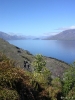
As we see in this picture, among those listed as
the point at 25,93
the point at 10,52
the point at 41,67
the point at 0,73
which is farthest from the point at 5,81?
the point at 10,52

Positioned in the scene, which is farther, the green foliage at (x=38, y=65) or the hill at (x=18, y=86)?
the green foliage at (x=38, y=65)

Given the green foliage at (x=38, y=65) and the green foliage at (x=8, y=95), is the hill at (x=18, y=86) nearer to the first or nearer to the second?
the green foliage at (x=8, y=95)

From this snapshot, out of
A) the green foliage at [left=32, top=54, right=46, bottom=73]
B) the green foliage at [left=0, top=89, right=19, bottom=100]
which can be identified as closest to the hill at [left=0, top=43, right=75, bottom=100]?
the green foliage at [left=0, top=89, right=19, bottom=100]

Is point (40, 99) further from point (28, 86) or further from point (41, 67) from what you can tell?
point (41, 67)

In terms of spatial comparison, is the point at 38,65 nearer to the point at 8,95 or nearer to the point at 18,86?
the point at 18,86

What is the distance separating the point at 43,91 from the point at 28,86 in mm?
1259

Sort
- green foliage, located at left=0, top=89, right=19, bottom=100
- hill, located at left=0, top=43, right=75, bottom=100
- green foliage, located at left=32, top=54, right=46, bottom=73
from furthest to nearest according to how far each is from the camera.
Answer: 1. green foliage, located at left=32, top=54, right=46, bottom=73
2. hill, located at left=0, top=43, right=75, bottom=100
3. green foliage, located at left=0, top=89, right=19, bottom=100

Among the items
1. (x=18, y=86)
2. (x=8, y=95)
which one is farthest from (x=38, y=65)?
(x=8, y=95)

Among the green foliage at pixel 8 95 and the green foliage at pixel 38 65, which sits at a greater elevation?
the green foliage at pixel 8 95

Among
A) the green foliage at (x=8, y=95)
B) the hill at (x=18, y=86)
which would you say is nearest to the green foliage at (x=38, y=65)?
the hill at (x=18, y=86)

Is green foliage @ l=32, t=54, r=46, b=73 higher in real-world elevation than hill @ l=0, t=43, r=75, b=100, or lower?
lower

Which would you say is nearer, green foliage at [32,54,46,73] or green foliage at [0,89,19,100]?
green foliage at [0,89,19,100]

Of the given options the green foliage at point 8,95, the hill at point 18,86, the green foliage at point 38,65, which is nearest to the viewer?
the green foliage at point 8,95

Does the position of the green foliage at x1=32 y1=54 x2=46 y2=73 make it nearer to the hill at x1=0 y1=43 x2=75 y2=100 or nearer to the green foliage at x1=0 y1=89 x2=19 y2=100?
the hill at x1=0 y1=43 x2=75 y2=100
